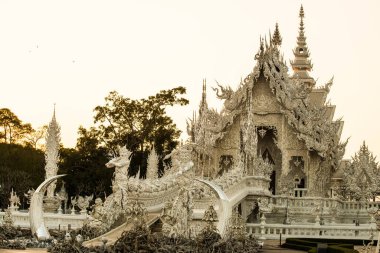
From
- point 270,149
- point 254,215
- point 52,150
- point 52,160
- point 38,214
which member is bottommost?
point 254,215

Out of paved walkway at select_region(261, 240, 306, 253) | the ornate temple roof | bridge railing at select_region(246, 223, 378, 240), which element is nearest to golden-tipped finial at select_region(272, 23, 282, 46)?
the ornate temple roof

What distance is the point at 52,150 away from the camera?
3691cm

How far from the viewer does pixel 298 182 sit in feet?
132

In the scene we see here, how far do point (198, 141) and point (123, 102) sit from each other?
12.0 meters

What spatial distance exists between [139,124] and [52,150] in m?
14.4

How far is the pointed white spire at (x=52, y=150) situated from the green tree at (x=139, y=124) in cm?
1207

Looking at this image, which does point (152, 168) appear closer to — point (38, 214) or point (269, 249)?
point (269, 249)

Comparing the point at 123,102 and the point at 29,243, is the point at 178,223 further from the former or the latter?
the point at 123,102

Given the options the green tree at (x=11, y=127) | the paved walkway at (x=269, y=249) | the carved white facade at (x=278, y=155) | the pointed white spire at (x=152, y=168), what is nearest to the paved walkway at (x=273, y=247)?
the paved walkway at (x=269, y=249)

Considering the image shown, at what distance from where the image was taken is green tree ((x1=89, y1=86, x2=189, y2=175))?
165ft

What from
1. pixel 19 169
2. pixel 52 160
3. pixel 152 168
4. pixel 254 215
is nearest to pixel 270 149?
pixel 152 168

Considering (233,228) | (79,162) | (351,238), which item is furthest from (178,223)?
(79,162)

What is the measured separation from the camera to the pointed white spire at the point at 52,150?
36094mm

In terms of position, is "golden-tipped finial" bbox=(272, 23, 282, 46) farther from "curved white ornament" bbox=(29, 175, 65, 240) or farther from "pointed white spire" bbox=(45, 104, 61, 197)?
"curved white ornament" bbox=(29, 175, 65, 240)
